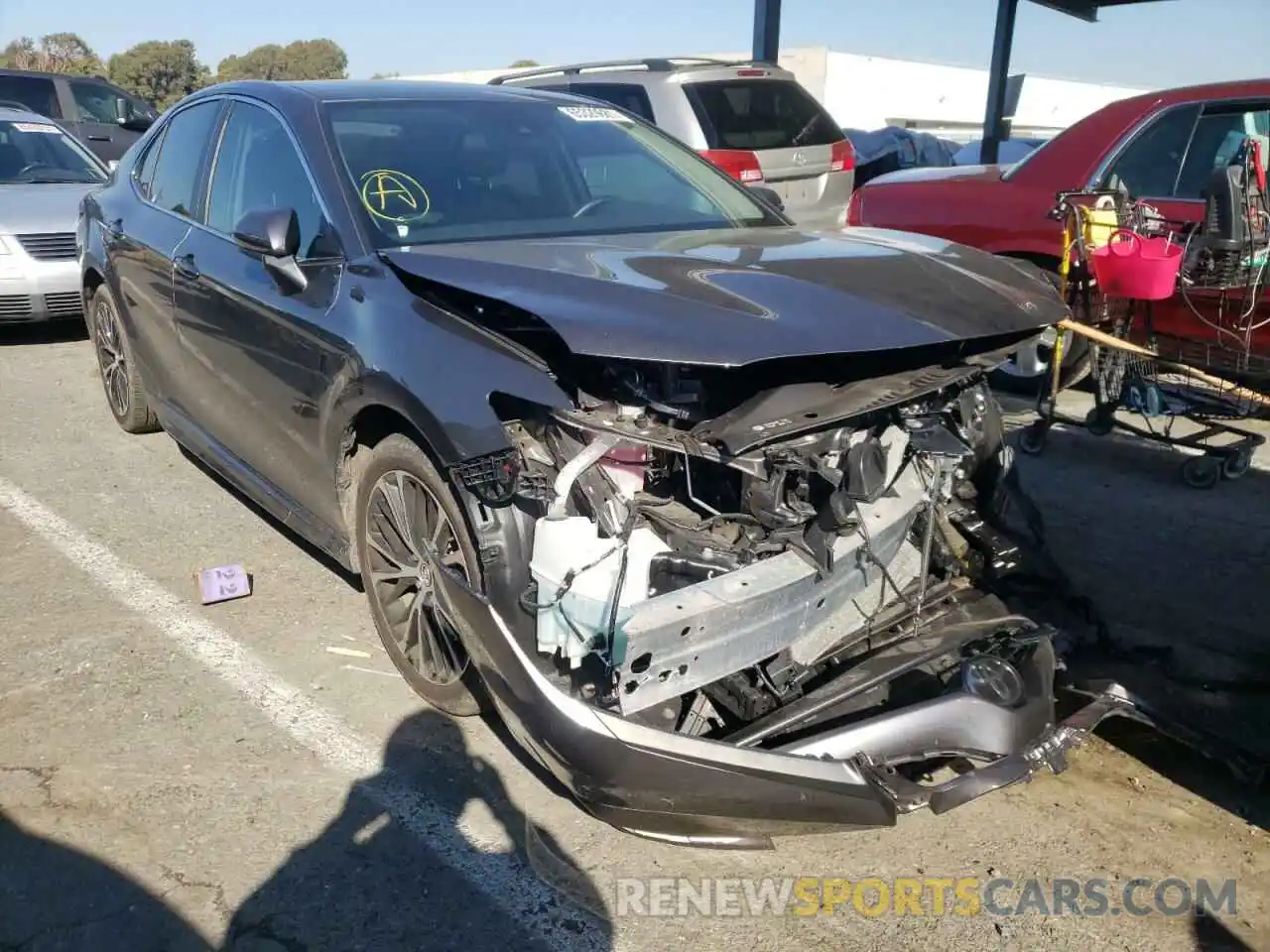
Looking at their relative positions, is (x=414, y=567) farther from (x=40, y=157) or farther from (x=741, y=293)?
(x=40, y=157)

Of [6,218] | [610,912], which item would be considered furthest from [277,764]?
[6,218]

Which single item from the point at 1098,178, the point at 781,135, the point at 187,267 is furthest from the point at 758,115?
the point at 187,267

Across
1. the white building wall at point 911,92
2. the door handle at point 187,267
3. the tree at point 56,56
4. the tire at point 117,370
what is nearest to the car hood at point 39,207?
the tire at point 117,370

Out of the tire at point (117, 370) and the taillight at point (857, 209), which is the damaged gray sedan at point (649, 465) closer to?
the tire at point (117, 370)

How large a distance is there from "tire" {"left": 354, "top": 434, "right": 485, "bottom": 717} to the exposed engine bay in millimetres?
328

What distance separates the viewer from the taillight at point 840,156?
30.6 feet

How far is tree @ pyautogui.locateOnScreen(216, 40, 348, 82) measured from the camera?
194 ft

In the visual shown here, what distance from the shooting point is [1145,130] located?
6.19 metres

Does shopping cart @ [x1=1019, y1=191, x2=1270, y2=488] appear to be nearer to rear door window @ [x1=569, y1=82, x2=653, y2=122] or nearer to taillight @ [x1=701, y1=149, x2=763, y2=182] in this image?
taillight @ [x1=701, y1=149, x2=763, y2=182]

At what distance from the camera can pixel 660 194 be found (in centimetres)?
404

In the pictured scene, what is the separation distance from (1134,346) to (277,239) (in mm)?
4092

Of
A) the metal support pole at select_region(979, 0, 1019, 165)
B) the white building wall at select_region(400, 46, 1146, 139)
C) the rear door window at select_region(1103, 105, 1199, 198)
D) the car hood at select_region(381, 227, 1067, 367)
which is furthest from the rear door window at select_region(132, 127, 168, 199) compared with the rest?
the white building wall at select_region(400, 46, 1146, 139)

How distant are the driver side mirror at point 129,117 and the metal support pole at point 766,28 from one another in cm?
Result: 796

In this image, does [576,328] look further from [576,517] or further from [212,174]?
[212,174]
